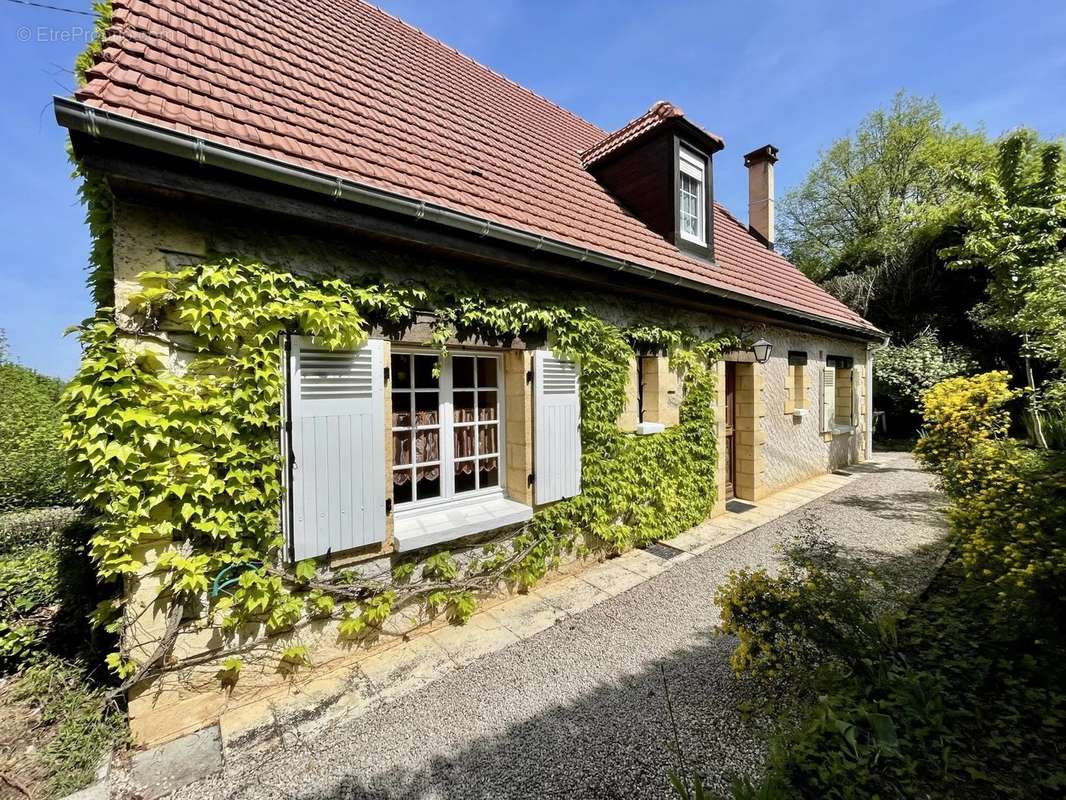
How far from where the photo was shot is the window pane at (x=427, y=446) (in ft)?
13.2

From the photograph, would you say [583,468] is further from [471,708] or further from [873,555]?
[873,555]

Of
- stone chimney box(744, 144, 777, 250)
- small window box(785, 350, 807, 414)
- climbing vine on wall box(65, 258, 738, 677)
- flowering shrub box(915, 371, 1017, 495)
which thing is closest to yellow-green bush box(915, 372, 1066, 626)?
flowering shrub box(915, 371, 1017, 495)

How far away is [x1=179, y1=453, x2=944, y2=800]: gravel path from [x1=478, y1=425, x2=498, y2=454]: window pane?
1.81 meters

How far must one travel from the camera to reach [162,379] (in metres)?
2.78

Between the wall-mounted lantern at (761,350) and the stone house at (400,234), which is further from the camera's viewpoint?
the wall-mounted lantern at (761,350)

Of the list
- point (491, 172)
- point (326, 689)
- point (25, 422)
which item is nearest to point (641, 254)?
point (491, 172)

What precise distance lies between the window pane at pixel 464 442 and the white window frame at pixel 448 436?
0.14 feet

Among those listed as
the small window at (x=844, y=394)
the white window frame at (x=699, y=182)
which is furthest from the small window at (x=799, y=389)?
the white window frame at (x=699, y=182)

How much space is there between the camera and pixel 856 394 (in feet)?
34.4

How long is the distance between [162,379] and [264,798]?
251 cm

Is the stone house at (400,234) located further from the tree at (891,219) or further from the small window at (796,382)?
the tree at (891,219)

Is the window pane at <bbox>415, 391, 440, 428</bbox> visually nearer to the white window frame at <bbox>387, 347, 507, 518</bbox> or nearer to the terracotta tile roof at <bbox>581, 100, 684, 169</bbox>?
the white window frame at <bbox>387, 347, 507, 518</bbox>

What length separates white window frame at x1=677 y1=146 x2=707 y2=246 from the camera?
6.73 metres

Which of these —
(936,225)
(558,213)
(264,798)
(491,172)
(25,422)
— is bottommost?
(264,798)
